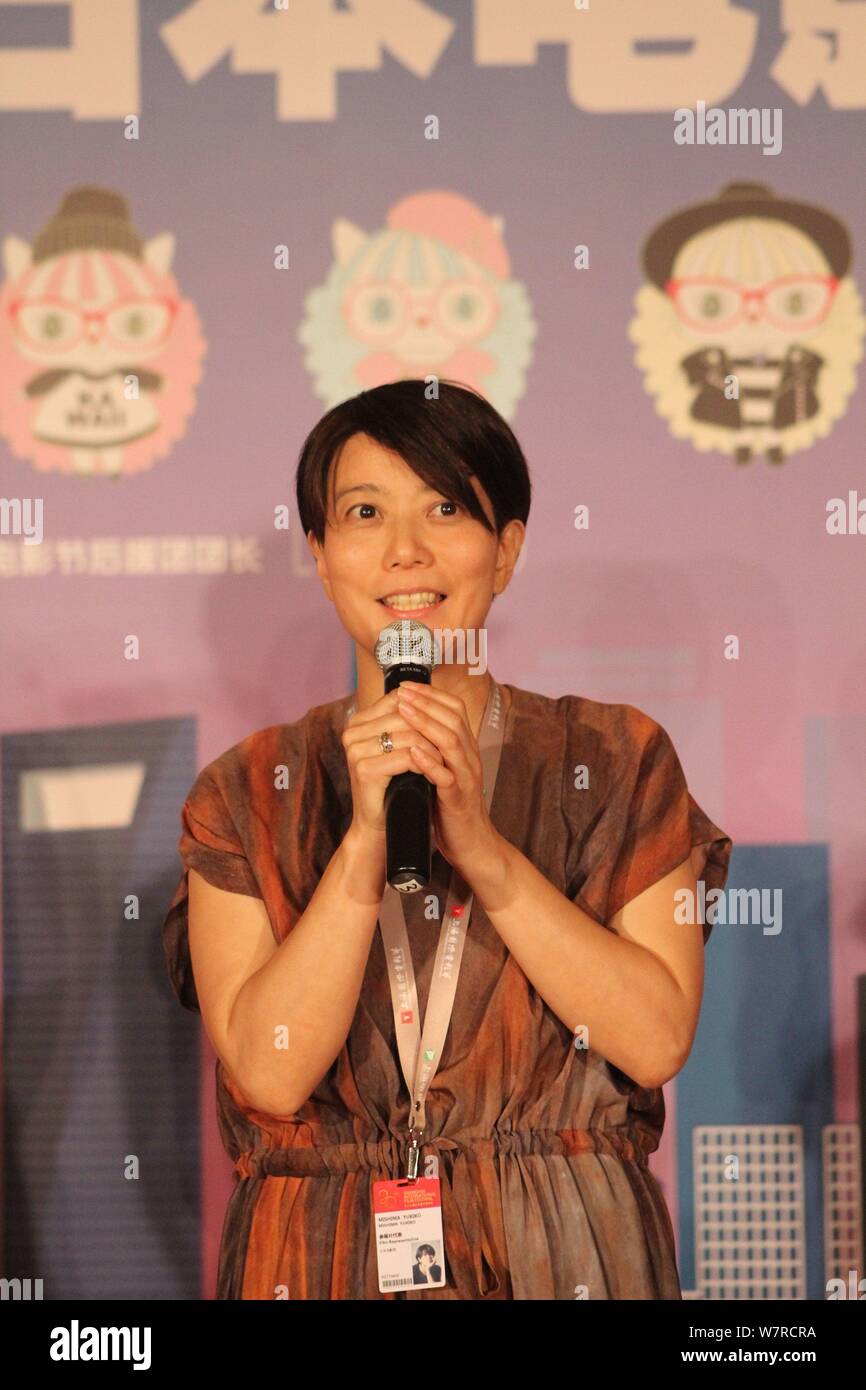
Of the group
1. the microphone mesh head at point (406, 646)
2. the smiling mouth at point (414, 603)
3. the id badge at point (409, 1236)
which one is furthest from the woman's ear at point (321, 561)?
the id badge at point (409, 1236)

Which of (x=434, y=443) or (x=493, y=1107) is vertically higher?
(x=434, y=443)

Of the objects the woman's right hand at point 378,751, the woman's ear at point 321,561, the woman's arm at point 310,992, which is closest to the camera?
the woman's right hand at point 378,751

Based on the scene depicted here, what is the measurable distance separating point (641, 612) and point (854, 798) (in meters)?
0.43

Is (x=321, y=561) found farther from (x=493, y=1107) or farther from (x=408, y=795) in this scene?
(x=493, y=1107)

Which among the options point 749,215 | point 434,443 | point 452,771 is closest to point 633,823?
point 452,771

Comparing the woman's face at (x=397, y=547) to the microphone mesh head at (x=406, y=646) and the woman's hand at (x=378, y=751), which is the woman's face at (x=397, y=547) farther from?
the woman's hand at (x=378, y=751)

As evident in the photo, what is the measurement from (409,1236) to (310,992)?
32 cm

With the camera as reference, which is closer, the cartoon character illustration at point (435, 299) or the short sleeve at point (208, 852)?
the short sleeve at point (208, 852)

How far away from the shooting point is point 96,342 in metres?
2.53

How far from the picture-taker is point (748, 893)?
8.16 ft

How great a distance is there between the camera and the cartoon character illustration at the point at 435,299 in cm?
250

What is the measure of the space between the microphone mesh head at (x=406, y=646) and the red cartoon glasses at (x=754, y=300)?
847 mm
